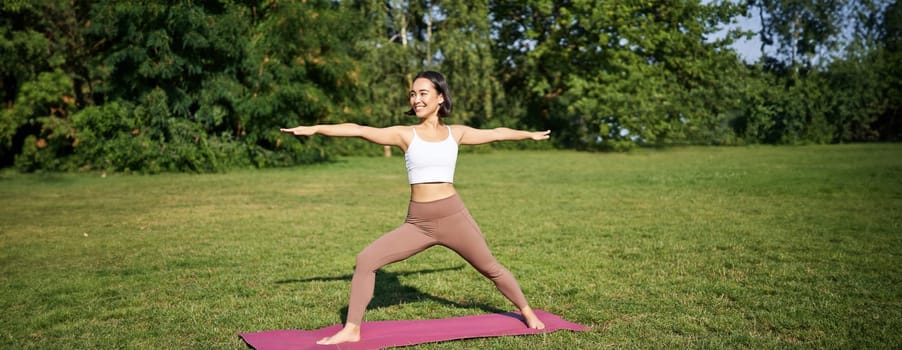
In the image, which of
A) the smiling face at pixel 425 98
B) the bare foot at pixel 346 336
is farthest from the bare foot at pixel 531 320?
the smiling face at pixel 425 98

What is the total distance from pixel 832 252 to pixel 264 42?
21199mm

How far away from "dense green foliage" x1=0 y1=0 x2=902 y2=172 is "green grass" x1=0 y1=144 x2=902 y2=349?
24.5ft

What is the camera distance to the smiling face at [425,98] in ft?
17.3

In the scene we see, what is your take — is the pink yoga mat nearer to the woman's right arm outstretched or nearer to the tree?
the woman's right arm outstretched

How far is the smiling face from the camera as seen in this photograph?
5.27m

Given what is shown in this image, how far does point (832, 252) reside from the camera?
29.5 ft

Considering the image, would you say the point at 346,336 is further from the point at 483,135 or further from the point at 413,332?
the point at 483,135

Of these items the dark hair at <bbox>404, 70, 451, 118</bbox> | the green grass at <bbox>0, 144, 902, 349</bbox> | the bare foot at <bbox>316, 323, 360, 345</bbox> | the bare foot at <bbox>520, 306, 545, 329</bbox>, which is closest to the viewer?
the bare foot at <bbox>316, 323, 360, 345</bbox>

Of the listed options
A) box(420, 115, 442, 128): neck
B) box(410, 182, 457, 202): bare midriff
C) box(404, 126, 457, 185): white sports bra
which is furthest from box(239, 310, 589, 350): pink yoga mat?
box(420, 115, 442, 128): neck

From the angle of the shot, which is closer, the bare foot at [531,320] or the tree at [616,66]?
the bare foot at [531,320]

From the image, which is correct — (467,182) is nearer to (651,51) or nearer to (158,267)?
(158,267)

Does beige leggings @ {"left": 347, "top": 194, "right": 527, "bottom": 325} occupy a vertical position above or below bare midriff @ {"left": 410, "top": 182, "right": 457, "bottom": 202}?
below

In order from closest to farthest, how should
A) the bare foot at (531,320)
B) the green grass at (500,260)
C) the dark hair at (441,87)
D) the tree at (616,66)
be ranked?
the dark hair at (441,87)
the bare foot at (531,320)
the green grass at (500,260)
the tree at (616,66)

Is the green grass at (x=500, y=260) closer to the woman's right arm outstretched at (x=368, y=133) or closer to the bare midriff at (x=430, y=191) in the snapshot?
the bare midriff at (x=430, y=191)
